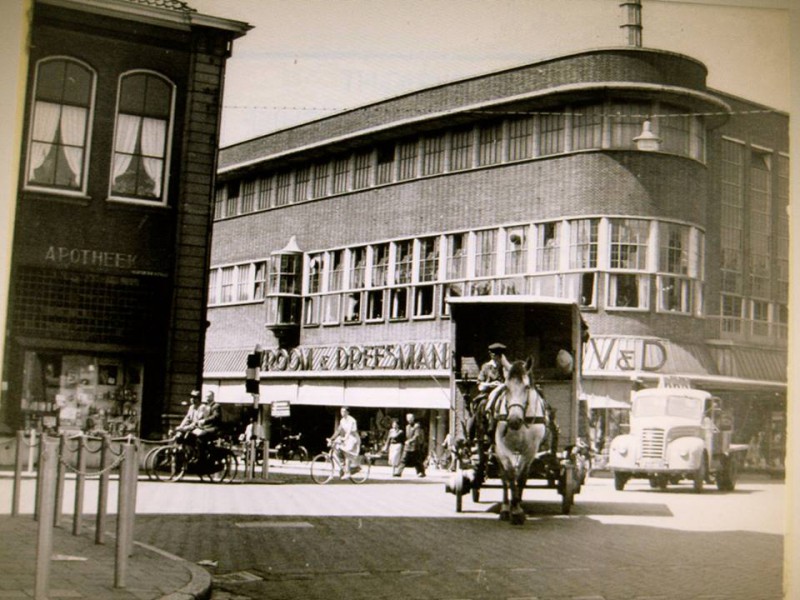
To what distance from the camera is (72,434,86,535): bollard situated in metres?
5.81

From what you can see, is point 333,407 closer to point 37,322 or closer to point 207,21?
point 37,322

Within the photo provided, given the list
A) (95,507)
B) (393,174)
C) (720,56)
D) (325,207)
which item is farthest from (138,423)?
(720,56)

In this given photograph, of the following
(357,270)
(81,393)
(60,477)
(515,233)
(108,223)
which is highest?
(515,233)

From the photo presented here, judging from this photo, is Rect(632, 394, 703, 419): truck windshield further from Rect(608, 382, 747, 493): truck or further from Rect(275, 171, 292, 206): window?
Rect(275, 171, 292, 206): window

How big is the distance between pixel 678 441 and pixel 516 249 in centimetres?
316

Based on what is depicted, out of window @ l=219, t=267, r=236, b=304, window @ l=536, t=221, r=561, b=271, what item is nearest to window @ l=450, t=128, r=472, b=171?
window @ l=536, t=221, r=561, b=271

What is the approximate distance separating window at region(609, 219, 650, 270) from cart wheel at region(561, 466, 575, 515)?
2.06 metres

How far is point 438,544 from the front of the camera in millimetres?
6941

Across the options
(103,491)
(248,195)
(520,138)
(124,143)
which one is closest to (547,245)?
(520,138)

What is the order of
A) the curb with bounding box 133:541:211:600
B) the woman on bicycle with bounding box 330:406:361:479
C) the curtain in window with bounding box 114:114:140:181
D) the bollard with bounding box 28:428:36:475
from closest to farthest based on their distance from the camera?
the curb with bounding box 133:541:211:600, the bollard with bounding box 28:428:36:475, the curtain in window with bounding box 114:114:140:181, the woman on bicycle with bounding box 330:406:361:479

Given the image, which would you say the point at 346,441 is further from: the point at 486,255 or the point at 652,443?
the point at 652,443

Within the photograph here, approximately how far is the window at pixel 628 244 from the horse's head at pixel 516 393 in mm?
1110

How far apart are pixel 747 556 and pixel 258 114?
450cm

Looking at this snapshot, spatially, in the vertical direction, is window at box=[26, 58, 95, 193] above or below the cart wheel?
above
